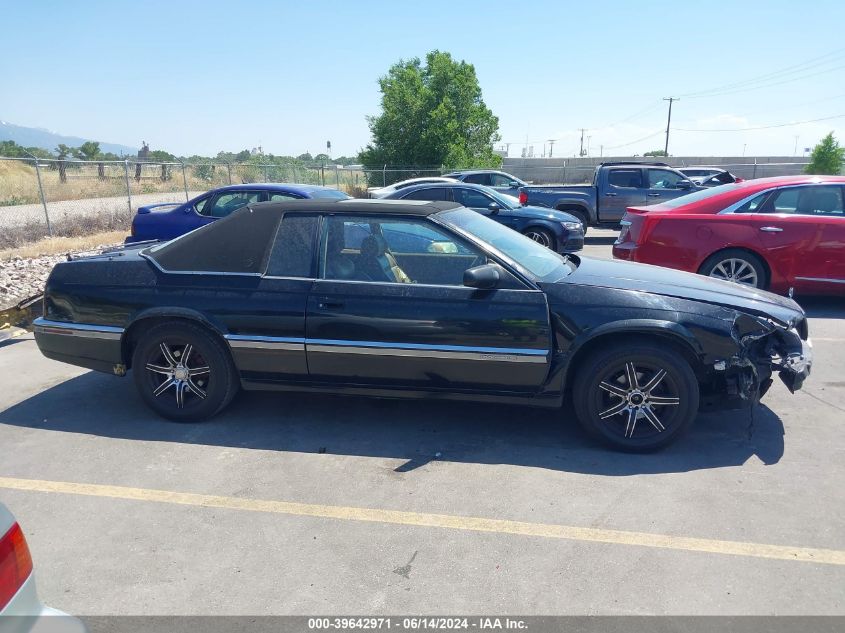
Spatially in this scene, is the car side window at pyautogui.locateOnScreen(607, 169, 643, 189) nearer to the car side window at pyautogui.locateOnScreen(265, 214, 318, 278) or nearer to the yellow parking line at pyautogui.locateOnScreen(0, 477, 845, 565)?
the car side window at pyautogui.locateOnScreen(265, 214, 318, 278)

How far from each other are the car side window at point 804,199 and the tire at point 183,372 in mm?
6842

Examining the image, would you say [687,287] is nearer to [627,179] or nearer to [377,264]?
[377,264]

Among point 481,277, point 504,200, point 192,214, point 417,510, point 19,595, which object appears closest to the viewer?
point 19,595

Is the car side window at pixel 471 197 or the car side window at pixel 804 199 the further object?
the car side window at pixel 471 197

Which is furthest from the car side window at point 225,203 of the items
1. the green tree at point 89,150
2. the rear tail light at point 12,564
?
the green tree at point 89,150

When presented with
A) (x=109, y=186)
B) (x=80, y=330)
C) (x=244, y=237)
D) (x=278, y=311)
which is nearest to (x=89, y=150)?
(x=109, y=186)

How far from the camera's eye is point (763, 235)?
7879 millimetres

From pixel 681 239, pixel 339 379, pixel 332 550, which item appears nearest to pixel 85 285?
pixel 339 379

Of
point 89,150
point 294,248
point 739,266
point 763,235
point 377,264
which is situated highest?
point 89,150

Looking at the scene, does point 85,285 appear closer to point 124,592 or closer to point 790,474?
point 124,592

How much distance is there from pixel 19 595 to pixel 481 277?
2954mm

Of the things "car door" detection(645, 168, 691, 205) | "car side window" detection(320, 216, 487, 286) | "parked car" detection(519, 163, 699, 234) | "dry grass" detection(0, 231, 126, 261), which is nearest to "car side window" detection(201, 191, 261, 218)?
"dry grass" detection(0, 231, 126, 261)

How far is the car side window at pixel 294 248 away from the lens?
15.2ft

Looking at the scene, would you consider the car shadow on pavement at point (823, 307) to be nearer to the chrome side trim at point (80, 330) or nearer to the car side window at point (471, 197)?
the car side window at point (471, 197)
